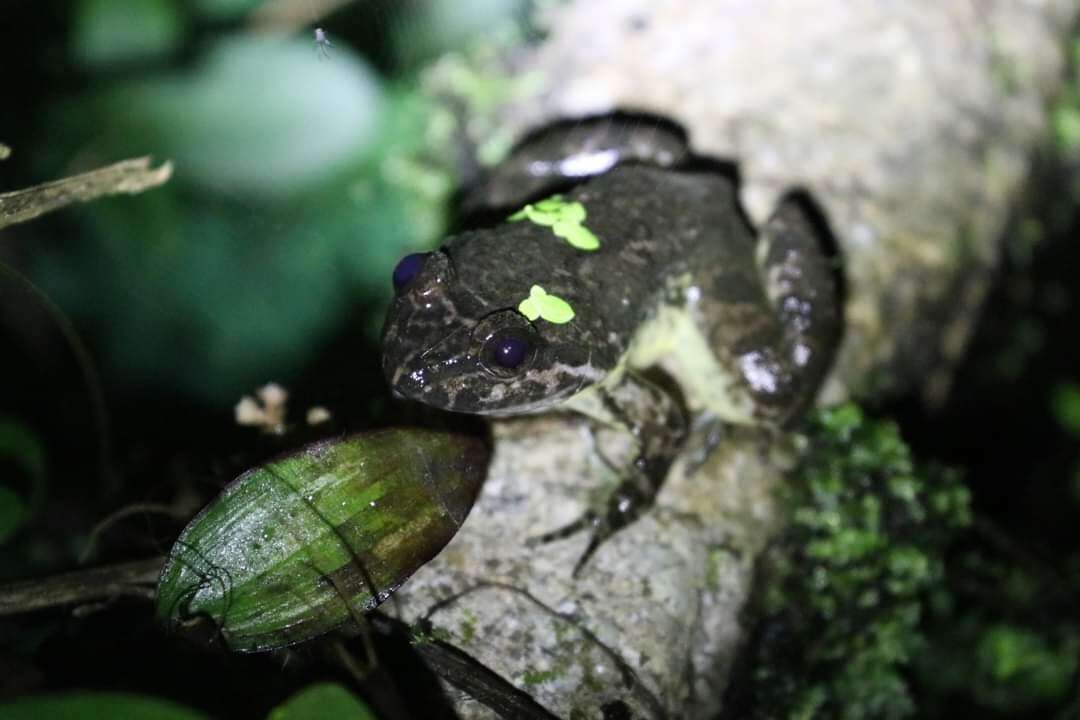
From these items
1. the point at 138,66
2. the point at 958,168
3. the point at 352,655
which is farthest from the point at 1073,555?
the point at 138,66

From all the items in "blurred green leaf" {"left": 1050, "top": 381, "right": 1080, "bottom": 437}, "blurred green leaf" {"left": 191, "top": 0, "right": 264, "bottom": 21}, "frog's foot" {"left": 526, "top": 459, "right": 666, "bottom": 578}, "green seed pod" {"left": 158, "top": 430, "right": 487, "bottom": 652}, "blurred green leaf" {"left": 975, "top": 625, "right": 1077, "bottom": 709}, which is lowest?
"blurred green leaf" {"left": 975, "top": 625, "right": 1077, "bottom": 709}

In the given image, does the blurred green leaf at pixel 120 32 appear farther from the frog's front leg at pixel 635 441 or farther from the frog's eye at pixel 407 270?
the frog's front leg at pixel 635 441

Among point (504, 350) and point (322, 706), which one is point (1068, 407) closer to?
point (504, 350)

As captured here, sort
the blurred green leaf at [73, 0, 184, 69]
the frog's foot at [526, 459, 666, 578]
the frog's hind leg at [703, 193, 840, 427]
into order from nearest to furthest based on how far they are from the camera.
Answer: the frog's foot at [526, 459, 666, 578], the frog's hind leg at [703, 193, 840, 427], the blurred green leaf at [73, 0, 184, 69]

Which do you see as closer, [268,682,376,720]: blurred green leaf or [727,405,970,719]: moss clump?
[268,682,376,720]: blurred green leaf

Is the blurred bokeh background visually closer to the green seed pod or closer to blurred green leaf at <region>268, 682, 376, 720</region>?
the green seed pod

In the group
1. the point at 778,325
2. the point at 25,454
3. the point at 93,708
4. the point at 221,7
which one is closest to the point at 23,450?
the point at 25,454

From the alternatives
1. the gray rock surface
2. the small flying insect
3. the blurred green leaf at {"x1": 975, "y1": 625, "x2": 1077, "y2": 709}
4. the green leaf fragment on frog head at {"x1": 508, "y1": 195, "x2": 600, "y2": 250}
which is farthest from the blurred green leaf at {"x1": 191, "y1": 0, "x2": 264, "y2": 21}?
the blurred green leaf at {"x1": 975, "y1": 625, "x2": 1077, "y2": 709}

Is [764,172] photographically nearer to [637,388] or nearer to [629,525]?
[637,388]
